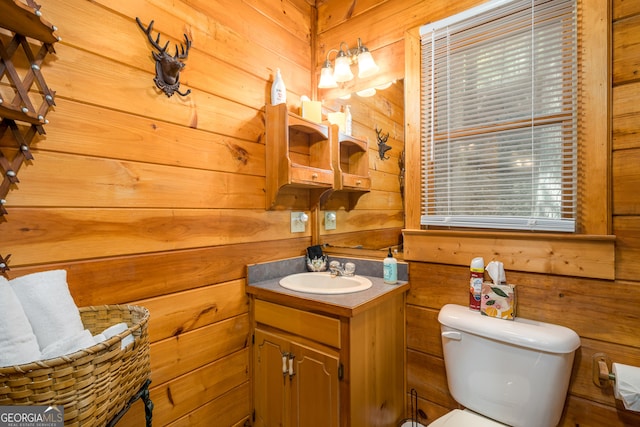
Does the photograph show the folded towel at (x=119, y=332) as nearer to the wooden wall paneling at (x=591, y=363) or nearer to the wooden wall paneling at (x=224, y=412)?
the wooden wall paneling at (x=224, y=412)

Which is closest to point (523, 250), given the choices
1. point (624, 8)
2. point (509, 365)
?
point (509, 365)

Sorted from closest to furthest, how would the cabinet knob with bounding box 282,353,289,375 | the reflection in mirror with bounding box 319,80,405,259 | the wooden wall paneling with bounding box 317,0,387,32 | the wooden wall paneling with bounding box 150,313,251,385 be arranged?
the wooden wall paneling with bounding box 150,313,251,385 → the cabinet knob with bounding box 282,353,289,375 → the reflection in mirror with bounding box 319,80,405,259 → the wooden wall paneling with bounding box 317,0,387,32

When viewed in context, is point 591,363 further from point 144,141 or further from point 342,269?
point 144,141

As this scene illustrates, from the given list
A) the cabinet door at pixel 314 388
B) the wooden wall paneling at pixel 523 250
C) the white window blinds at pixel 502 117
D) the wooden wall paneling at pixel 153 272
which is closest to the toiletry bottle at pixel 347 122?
the white window blinds at pixel 502 117

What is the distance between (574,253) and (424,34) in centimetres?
116

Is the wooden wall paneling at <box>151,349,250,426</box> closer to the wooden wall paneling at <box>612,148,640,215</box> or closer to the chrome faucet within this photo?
the chrome faucet

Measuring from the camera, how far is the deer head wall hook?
45.6 inches

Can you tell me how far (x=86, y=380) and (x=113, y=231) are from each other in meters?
0.54

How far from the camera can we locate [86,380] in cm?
67

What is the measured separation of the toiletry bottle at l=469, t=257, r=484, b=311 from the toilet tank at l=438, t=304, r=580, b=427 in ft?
Answer: 0.15

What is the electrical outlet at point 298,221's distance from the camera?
1758 mm

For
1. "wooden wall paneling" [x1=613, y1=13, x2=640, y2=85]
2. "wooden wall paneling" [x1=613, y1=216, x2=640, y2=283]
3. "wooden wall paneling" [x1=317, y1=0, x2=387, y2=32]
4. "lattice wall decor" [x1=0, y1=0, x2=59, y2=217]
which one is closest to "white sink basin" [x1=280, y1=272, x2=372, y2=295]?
"wooden wall paneling" [x1=613, y1=216, x2=640, y2=283]

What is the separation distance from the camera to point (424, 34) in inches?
57.9

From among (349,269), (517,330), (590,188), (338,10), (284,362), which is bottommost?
(284,362)
